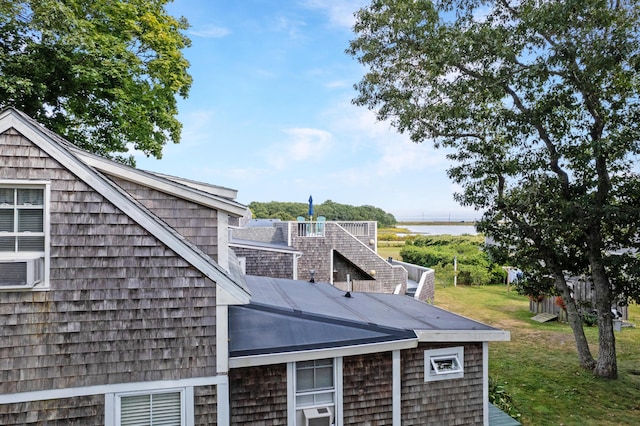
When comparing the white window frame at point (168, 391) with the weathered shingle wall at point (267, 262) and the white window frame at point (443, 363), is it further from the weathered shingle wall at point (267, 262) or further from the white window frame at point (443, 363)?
the weathered shingle wall at point (267, 262)

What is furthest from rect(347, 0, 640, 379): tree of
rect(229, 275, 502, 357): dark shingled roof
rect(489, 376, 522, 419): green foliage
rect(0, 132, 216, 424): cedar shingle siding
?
rect(0, 132, 216, 424): cedar shingle siding

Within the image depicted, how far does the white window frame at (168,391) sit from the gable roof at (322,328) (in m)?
0.70

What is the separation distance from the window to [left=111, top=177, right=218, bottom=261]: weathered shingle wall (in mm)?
2225

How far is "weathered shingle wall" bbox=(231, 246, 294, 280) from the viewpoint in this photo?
13984 millimetres

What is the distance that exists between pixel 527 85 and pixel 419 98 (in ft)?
10.9

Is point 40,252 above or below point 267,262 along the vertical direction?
above

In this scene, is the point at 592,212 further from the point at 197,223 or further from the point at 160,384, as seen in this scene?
the point at 160,384

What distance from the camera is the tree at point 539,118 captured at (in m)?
8.95

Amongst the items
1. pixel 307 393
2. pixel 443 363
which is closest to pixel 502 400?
pixel 443 363

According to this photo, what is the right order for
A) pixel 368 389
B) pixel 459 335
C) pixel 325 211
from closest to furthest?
pixel 368 389 → pixel 459 335 → pixel 325 211

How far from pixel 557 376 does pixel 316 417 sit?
8.49m

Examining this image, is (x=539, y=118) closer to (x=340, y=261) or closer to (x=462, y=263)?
(x=340, y=261)

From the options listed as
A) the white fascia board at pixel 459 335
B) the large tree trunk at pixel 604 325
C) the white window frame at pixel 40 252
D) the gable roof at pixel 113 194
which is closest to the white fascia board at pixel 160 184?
the gable roof at pixel 113 194

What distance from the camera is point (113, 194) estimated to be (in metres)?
4.38
